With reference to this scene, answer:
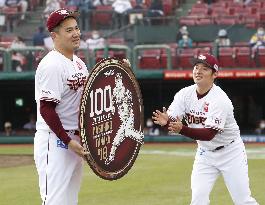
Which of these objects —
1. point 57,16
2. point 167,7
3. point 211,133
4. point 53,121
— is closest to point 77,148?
point 53,121

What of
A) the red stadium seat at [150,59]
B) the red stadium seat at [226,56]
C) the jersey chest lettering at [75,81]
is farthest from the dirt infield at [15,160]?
the jersey chest lettering at [75,81]

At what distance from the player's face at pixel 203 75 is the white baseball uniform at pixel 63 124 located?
1.57m

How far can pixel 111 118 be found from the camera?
6.73m

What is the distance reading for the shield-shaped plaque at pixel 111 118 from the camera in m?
6.38

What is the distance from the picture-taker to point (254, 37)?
68.2ft

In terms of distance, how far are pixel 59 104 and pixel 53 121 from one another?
0.81 feet

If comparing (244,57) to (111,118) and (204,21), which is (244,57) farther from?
(111,118)

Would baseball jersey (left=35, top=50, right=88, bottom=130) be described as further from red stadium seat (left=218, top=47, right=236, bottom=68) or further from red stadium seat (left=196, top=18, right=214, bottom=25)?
red stadium seat (left=196, top=18, right=214, bottom=25)

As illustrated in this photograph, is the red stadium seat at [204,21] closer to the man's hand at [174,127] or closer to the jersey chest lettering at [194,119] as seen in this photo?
the jersey chest lettering at [194,119]

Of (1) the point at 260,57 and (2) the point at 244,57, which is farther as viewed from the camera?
(2) the point at 244,57

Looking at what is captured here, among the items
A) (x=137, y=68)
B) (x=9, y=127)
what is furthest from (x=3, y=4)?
(x=137, y=68)

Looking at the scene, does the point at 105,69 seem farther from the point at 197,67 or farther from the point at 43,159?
the point at 197,67

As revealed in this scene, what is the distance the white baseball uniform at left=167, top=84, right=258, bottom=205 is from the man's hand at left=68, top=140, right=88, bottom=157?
1.71m

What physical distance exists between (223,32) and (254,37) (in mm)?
855
